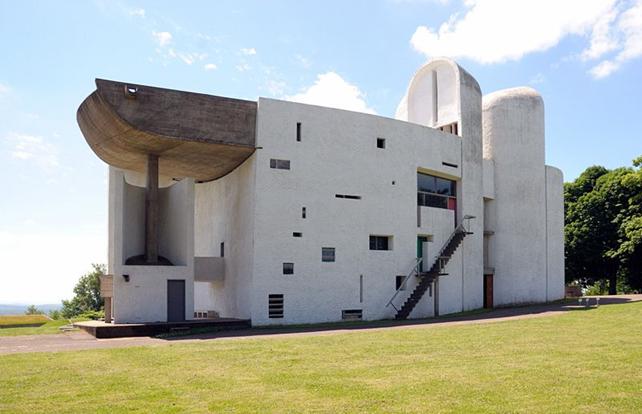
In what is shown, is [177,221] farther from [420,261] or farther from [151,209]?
[420,261]

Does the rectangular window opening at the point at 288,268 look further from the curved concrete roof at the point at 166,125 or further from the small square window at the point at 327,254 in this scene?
the curved concrete roof at the point at 166,125

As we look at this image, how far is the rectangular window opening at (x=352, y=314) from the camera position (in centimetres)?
2694

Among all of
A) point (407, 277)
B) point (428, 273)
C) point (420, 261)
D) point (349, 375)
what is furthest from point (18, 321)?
point (349, 375)

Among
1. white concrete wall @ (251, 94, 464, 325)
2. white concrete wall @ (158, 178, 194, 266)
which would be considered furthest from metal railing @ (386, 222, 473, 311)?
white concrete wall @ (158, 178, 194, 266)

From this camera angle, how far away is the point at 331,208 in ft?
88.4

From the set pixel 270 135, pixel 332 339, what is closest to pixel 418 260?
pixel 270 135

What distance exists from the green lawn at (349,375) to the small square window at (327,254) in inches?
350

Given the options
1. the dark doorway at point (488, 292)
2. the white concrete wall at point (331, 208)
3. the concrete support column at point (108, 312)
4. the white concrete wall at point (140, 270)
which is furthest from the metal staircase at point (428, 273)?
the concrete support column at point (108, 312)

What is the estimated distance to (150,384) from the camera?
1118 centimetres

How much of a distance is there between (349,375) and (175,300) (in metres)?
15.2

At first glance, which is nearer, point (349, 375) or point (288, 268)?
point (349, 375)

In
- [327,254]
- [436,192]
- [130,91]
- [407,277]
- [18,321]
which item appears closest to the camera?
[130,91]

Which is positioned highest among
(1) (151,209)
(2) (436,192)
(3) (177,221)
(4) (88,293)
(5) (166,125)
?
(5) (166,125)

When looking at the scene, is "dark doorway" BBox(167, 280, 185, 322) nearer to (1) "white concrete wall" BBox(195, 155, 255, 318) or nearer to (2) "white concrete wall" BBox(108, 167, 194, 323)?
(2) "white concrete wall" BBox(108, 167, 194, 323)
